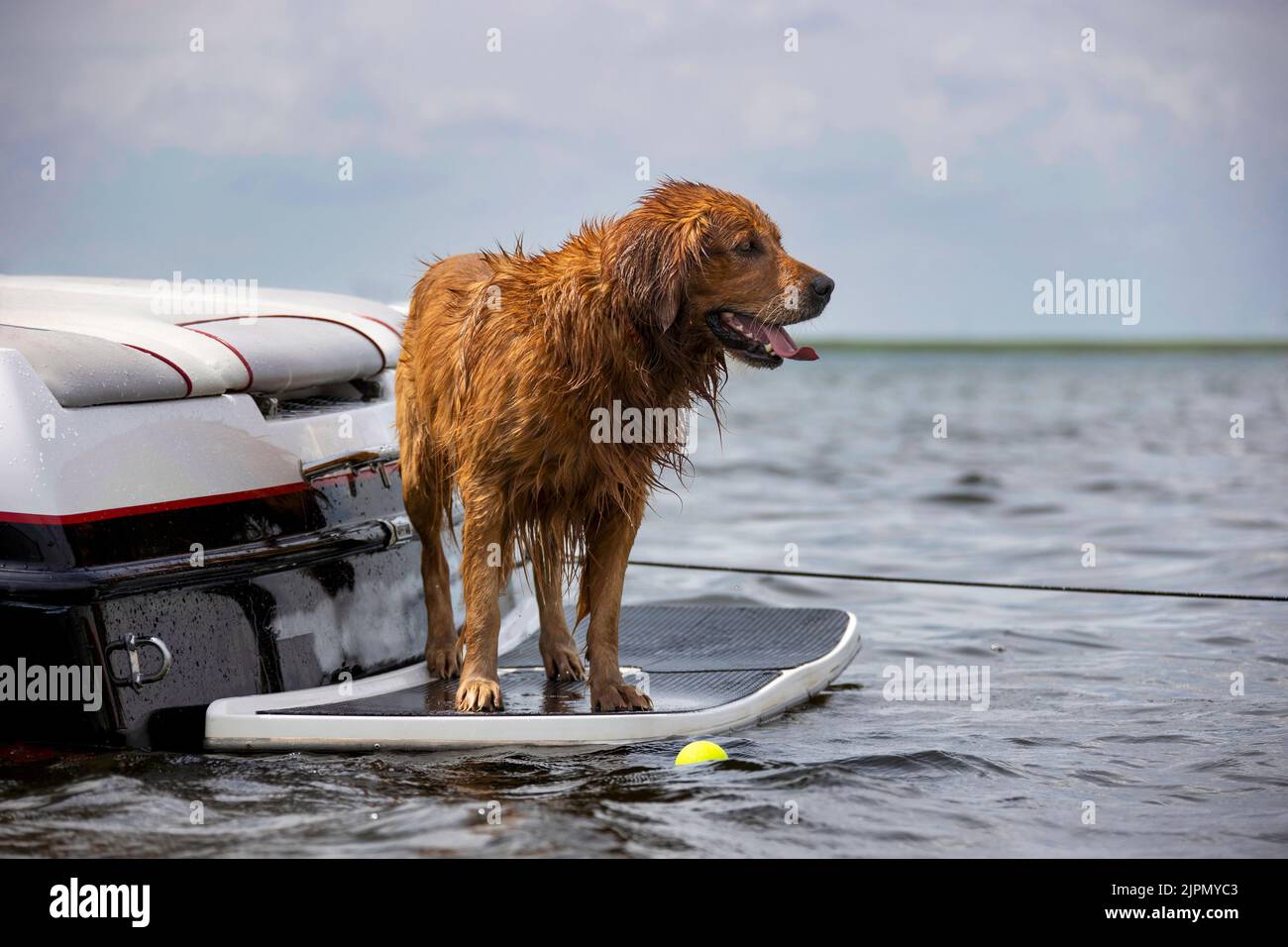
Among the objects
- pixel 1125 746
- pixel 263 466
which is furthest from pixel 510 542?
pixel 1125 746

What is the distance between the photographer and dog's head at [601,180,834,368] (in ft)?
15.3

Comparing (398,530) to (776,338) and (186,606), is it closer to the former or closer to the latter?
(186,606)

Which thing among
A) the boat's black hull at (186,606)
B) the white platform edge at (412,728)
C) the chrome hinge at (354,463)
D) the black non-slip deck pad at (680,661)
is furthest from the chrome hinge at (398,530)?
the white platform edge at (412,728)

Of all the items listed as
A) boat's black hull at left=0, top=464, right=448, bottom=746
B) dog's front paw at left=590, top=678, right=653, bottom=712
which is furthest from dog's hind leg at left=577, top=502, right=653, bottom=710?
boat's black hull at left=0, top=464, right=448, bottom=746

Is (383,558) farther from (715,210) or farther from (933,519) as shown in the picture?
(933,519)

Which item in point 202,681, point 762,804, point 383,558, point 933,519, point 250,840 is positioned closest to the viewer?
point 250,840

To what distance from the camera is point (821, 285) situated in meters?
4.75

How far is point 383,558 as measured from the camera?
559 centimetres

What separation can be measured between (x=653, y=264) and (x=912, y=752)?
1889 mm

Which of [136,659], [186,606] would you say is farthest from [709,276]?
[136,659]

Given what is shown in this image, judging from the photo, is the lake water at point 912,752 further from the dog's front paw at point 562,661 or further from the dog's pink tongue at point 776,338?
the dog's pink tongue at point 776,338

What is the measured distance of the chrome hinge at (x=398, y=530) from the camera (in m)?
5.61

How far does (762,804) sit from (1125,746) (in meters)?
1.61

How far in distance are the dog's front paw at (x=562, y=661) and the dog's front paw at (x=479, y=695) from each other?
22.0 inches
